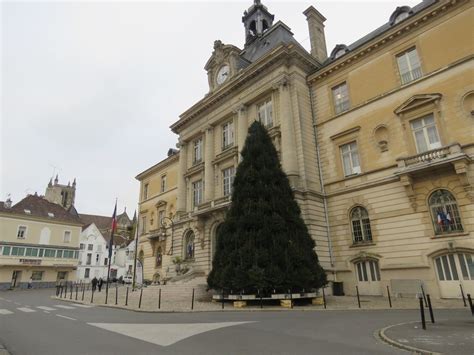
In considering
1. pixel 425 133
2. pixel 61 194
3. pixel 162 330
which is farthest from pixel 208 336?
pixel 61 194

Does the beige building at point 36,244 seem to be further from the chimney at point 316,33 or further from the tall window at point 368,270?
the tall window at point 368,270

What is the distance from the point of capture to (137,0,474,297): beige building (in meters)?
16.1

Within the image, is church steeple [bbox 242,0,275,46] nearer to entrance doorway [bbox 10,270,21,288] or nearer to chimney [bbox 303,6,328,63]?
chimney [bbox 303,6,328,63]

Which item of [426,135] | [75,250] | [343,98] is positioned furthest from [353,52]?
[75,250]

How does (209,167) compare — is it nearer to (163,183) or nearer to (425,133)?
(163,183)

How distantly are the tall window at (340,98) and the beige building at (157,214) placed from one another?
2069 centimetres

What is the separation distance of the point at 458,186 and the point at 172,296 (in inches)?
684

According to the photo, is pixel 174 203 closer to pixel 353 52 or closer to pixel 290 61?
pixel 290 61

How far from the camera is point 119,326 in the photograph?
9.59 meters

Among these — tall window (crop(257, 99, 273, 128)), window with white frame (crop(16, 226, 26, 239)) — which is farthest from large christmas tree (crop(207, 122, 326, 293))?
window with white frame (crop(16, 226, 26, 239))

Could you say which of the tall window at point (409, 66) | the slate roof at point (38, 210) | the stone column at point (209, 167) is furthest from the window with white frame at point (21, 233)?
the tall window at point (409, 66)

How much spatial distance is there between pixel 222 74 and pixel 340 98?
12290mm

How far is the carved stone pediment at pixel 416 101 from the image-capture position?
17109 millimetres

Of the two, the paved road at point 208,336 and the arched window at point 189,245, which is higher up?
the arched window at point 189,245
